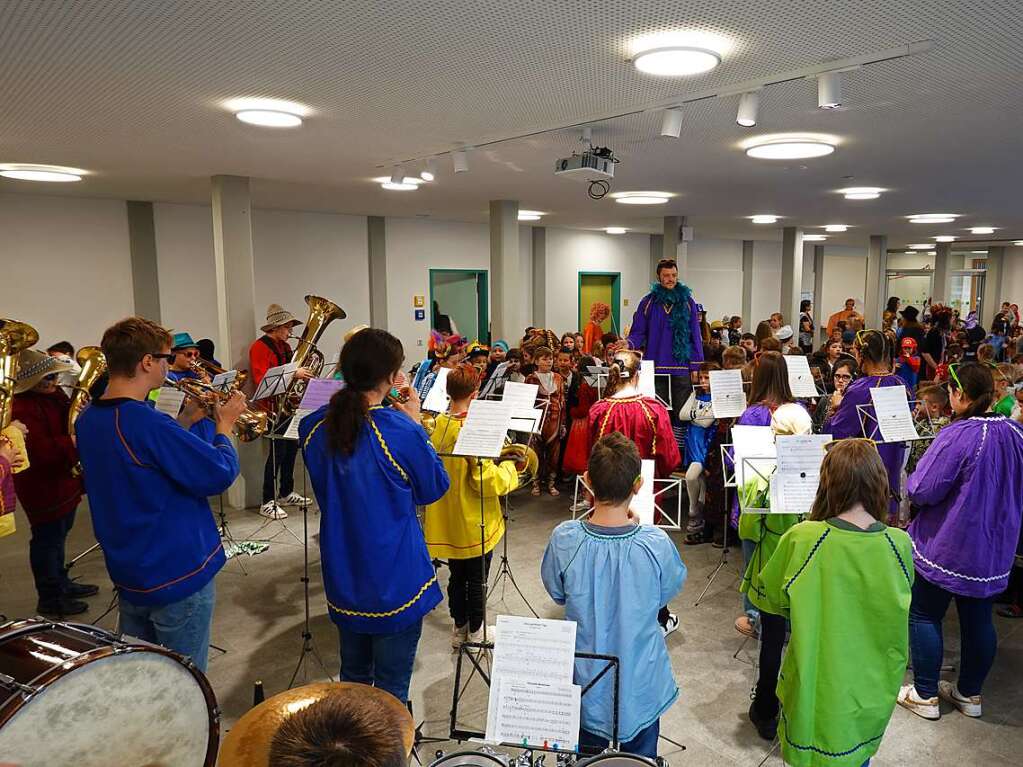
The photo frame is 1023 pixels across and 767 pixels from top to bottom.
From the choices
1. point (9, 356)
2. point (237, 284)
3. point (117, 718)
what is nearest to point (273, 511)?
point (237, 284)

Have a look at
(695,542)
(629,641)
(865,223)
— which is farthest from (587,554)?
(865,223)

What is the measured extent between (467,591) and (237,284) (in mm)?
4112

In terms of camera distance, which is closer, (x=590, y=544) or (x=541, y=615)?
(x=590, y=544)

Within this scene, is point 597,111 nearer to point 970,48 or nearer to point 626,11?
point 626,11

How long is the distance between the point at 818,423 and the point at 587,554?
156 inches

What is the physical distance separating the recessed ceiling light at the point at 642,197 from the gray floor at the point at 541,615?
442 centimetres

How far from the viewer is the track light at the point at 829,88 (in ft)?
10.9

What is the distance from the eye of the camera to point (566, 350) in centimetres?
763

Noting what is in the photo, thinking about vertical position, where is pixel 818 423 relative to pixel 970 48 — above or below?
below

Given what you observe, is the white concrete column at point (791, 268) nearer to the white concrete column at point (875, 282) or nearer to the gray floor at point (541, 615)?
the white concrete column at point (875, 282)

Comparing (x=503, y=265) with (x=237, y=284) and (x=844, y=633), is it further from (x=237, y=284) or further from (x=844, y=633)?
(x=844, y=633)

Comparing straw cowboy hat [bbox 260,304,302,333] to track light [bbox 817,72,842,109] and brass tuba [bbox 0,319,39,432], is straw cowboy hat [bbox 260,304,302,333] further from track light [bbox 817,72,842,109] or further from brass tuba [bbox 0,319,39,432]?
track light [bbox 817,72,842,109]

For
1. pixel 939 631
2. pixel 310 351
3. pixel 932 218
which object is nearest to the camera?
pixel 939 631

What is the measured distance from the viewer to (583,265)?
45.2 feet
